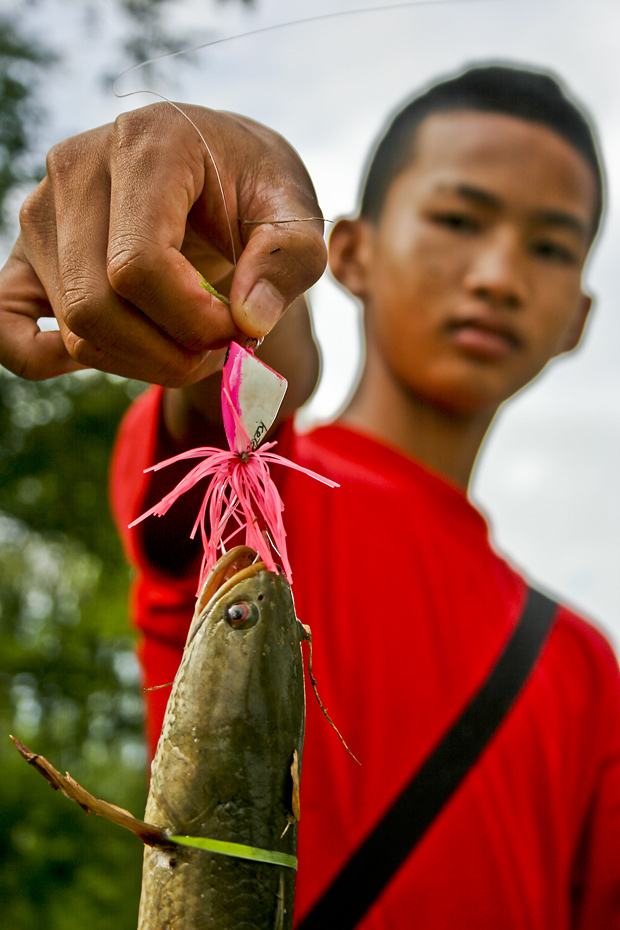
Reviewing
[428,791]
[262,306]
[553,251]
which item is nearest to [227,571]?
[262,306]

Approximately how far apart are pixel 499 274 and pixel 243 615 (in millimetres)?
1595

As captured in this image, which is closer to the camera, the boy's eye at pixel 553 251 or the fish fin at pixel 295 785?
the fish fin at pixel 295 785

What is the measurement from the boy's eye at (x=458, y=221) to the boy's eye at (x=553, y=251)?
0.65 feet

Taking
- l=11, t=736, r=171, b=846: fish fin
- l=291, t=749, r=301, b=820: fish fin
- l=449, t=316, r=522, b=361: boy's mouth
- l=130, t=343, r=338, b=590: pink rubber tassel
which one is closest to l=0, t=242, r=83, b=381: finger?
l=130, t=343, r=338, b=590: pink rubber tassel

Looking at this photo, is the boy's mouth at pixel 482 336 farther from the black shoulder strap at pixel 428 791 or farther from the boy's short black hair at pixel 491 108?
the black shoulder strap at pixel 428 791

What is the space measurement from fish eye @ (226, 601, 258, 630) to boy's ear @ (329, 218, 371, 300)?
5.76 ft

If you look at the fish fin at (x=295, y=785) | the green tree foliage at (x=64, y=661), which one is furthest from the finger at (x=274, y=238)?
the green tree foliage at (x=64, y=661)

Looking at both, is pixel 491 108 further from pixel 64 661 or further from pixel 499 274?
pixel 64 661

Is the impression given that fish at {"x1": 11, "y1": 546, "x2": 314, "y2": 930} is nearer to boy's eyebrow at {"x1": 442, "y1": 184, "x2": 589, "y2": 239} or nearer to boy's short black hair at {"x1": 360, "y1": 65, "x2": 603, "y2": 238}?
boy's eyebrow at {"x1": 442, "y1": 184, "x2": 589, "y2": 239}

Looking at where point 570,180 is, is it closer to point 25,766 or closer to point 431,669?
point 431,669

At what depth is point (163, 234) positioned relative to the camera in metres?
0.99

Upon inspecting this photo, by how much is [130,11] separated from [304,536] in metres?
1.36

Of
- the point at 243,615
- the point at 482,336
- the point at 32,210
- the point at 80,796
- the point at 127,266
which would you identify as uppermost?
the point at 482,336

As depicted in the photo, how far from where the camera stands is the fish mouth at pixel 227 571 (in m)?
1.07
